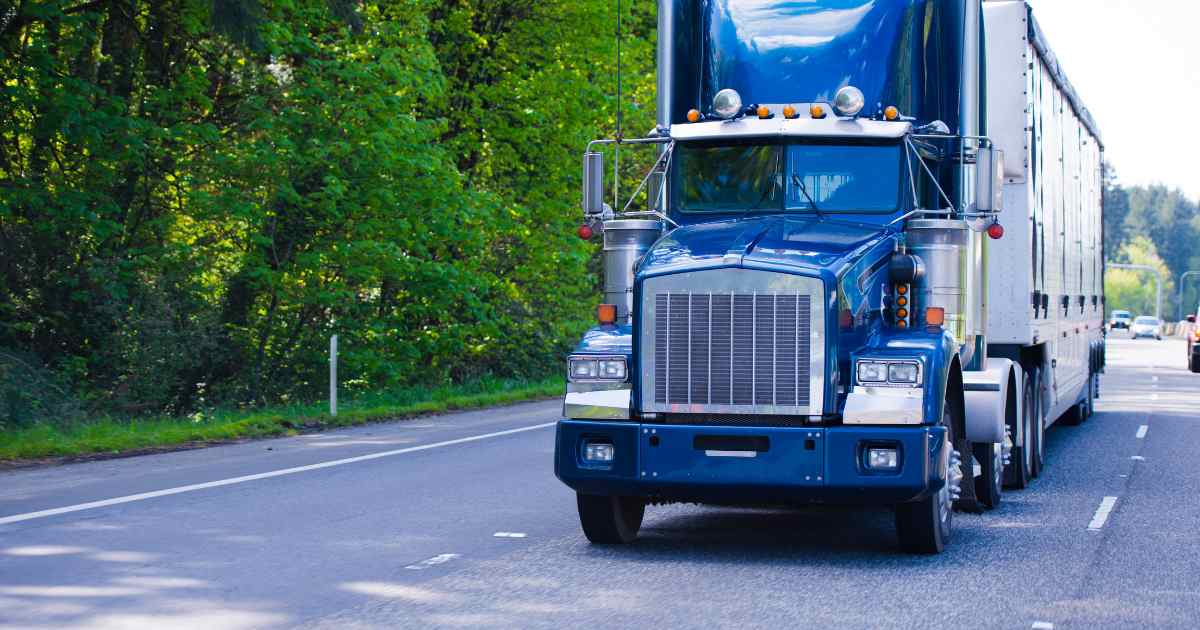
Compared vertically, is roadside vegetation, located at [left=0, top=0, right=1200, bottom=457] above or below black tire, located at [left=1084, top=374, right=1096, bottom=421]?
above

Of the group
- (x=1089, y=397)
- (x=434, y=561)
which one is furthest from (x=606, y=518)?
(x=1089, y=397)

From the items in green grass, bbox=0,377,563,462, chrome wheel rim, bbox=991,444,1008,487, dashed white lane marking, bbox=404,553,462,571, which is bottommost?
dashed white lane marking, bbox=404,553,462,571

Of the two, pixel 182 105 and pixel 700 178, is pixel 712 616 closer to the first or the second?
pixel 700 178

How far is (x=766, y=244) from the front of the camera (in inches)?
386

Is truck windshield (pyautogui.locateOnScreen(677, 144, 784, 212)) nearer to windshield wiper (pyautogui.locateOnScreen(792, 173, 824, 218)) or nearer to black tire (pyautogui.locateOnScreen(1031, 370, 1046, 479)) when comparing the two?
windshield wiper (pyautogui.locateOnScreen(792, 173, 824, 218))

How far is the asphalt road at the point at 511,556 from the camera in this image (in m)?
7.79

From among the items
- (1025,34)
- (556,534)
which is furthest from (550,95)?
(556,534)

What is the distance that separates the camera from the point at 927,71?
11.4 meters

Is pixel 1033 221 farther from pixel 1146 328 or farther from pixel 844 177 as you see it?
pixel 1146 328

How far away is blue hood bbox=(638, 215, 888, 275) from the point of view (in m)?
9.52

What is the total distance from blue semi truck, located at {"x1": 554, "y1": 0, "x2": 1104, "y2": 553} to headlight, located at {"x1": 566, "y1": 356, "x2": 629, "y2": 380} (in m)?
0.01

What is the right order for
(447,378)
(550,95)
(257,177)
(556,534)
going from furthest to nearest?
(550,95) < (447,378) < (257,177) < (556,534)

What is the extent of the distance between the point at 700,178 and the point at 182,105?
14038 millimetres

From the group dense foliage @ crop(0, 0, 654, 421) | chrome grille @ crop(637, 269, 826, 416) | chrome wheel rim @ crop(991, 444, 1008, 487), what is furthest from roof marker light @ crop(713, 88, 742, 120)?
dense foliage @ crop(0, 0, 654, 421)
